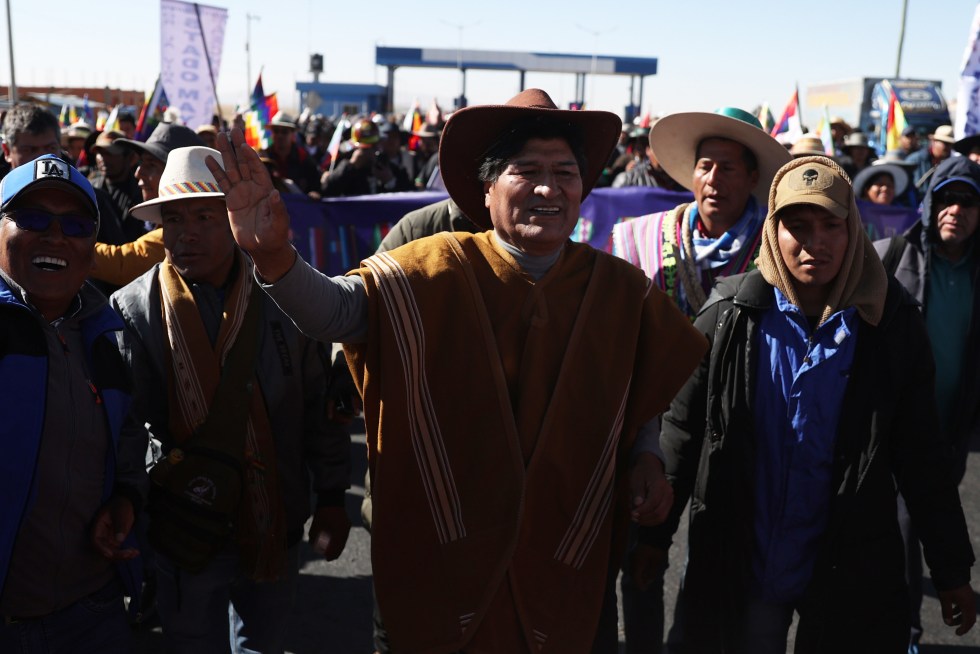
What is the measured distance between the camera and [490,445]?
222 centimetres

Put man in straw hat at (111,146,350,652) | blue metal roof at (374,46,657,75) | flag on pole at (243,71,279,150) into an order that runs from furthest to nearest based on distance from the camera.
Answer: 1. blue metal roof at (374,46,657,75)
2. flag on pole at (243,71,279,150)
3. man in straw hat at (111,146,350,652)

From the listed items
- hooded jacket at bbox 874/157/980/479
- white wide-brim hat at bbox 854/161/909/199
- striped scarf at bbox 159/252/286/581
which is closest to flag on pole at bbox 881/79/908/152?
white wide-brim hat at bbox 854/161/909/199

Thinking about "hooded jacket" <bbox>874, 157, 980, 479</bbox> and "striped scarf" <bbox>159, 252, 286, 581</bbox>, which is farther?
"hooded jacket" <bbox>874, 157, 980, 479</bbox>

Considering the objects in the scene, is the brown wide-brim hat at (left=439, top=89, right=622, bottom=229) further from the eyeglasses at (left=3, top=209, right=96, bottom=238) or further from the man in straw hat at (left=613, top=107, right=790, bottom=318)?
the man in straw hat at (left=613, top=107, right=790, bottom=318)

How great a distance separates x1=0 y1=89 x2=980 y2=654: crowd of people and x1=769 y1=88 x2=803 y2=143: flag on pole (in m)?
8.18

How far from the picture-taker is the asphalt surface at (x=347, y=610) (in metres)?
4.06

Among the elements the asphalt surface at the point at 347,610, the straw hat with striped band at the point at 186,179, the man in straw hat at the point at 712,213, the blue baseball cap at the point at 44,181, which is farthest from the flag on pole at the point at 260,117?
the blue baseball cap at the point at 44,181

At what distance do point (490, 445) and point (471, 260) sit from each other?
1.48 feet

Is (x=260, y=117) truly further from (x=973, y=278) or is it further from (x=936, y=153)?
(x=973, y=278)

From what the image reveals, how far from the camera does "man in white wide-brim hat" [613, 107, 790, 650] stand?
3814mm

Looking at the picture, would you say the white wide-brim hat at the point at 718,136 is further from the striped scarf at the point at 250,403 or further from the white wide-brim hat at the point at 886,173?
the white wide-brim hat at the point at 886,173

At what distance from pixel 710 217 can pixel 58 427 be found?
2598mm

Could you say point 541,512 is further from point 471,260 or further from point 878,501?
point 878,501

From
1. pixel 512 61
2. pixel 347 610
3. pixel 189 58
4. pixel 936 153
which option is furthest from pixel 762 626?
pixel 512 61
